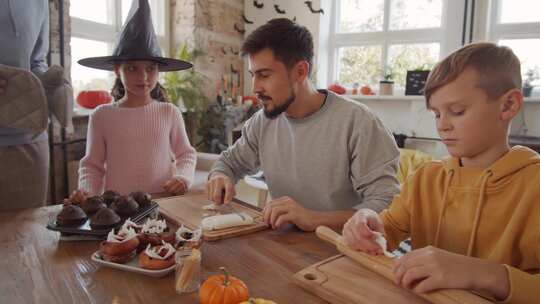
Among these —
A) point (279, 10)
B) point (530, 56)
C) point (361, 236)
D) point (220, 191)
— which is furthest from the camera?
point (279, 10)

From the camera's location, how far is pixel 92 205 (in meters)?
1.12

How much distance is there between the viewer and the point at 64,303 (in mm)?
716

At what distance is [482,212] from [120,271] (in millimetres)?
844

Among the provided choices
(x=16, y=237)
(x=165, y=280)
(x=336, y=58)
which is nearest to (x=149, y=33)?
(x=16, y=237)

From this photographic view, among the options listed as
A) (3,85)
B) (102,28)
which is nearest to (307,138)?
(3,85)

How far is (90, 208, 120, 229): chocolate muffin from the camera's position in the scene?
3.29 feet

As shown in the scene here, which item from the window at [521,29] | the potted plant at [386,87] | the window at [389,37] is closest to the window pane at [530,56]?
the window at [521,29]

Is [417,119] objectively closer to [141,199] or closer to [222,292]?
[141,199]

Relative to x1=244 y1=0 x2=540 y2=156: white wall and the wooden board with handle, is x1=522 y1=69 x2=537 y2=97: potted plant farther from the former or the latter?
the wooden board with handle

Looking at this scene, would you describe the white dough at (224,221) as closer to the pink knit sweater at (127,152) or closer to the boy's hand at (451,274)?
the boy's hand at (451,274)

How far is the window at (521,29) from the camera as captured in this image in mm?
4004

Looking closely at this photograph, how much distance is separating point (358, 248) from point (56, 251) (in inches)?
28.1

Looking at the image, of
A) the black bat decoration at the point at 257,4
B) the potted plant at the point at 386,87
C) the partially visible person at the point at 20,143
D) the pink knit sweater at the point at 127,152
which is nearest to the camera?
the partially visible person at the point at 20,143

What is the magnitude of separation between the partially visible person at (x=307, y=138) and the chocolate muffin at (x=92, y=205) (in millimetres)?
382
